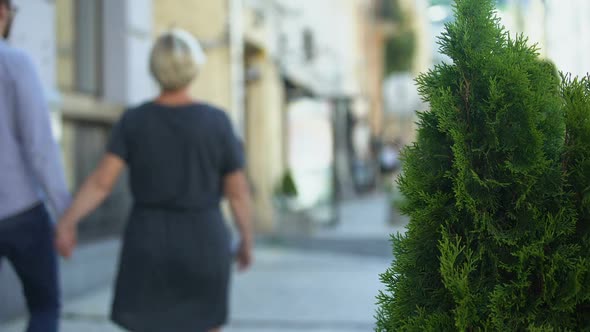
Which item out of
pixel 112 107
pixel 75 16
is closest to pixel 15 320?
pixel 112 107

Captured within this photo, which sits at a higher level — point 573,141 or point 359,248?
point 573,141

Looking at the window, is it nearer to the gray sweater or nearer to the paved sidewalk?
the paved sidewalk

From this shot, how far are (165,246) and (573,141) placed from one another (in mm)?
1966

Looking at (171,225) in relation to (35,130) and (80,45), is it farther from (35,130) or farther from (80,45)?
(80,45)

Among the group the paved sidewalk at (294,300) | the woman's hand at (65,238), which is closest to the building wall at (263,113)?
the paved sidewalk at (294,300)

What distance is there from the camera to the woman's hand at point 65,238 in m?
3.20

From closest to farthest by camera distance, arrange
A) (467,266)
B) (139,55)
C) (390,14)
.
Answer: (467,266) → (139,55) → (390,14)

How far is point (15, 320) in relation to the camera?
18.4 feet

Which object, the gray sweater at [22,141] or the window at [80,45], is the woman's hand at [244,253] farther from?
the window at [80,45]

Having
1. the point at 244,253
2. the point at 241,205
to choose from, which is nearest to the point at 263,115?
the point at 244,253

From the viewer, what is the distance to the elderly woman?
3.33 meters

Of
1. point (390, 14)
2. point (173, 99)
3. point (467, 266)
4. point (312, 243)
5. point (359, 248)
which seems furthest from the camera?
point (390, 14)

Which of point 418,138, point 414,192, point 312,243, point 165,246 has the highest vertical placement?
point 418,138

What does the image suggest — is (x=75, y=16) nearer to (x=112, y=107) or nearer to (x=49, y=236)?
(x=112, y=107)
